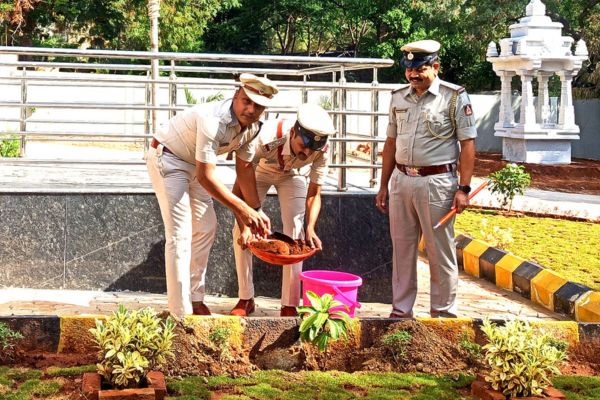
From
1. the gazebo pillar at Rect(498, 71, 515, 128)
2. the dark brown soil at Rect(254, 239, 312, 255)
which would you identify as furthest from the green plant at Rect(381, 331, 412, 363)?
the gazebo pillar at Rect(498, 71, 515, 128)

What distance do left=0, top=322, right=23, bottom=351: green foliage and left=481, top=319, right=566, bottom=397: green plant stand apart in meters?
2.53

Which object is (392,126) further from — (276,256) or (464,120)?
(276,256)

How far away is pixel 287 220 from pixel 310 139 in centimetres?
116

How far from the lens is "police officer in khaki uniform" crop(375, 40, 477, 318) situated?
264 inches

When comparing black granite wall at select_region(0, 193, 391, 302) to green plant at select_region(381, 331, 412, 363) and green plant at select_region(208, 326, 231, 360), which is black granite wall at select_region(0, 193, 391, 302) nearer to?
green plant at select_region(381, 331, 412, 363)

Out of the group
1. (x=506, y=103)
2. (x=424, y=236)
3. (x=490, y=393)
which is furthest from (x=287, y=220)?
(x=506, y=103)

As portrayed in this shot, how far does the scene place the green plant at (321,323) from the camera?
546 cm

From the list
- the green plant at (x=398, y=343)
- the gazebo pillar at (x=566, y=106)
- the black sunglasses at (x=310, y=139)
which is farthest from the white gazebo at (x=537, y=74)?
the green plant at (x=398, y=343)

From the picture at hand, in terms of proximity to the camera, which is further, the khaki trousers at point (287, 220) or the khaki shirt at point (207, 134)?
the khaki trousers at point (287, 220)

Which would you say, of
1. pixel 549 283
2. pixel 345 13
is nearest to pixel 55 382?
pixel 549 283

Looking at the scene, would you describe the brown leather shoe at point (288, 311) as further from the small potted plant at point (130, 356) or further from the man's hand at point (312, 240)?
the small potted plant at point (130, 356)

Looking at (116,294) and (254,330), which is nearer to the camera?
(254,330)

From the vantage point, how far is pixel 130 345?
4.79m

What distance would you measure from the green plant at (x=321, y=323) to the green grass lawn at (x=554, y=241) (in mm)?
4103
